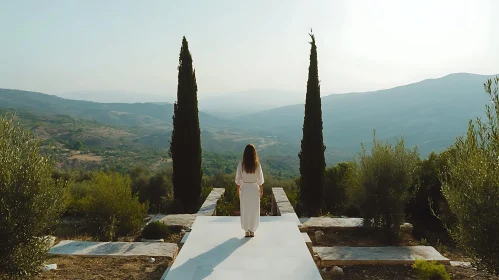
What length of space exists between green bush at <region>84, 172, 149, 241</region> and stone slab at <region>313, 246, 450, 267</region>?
4.43 meters

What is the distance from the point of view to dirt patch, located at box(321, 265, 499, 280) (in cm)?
582

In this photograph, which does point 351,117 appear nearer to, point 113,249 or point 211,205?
point 211,205

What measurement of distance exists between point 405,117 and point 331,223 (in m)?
131

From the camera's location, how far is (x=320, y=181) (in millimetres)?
11211

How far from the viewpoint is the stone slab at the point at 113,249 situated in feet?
21.3

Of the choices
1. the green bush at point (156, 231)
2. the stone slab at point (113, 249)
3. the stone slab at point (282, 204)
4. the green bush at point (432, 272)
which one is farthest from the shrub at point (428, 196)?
the stone slab at point (113, 249)

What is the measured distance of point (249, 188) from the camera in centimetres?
670

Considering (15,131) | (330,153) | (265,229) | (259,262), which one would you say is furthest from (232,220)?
(330,153)

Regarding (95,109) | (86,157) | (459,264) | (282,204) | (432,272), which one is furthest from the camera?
(95,109)

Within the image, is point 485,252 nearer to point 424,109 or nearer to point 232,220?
point 232,220

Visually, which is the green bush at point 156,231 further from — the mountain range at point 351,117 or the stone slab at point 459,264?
the mountain range at point 351,117

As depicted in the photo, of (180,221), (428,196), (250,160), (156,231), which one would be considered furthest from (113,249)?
(428,196)

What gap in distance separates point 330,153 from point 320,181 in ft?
263

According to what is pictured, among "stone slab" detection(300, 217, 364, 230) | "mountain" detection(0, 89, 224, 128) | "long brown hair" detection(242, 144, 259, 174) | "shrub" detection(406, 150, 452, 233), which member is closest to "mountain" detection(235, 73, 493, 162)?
"mountain" detection(0, 89, 224, 128)
